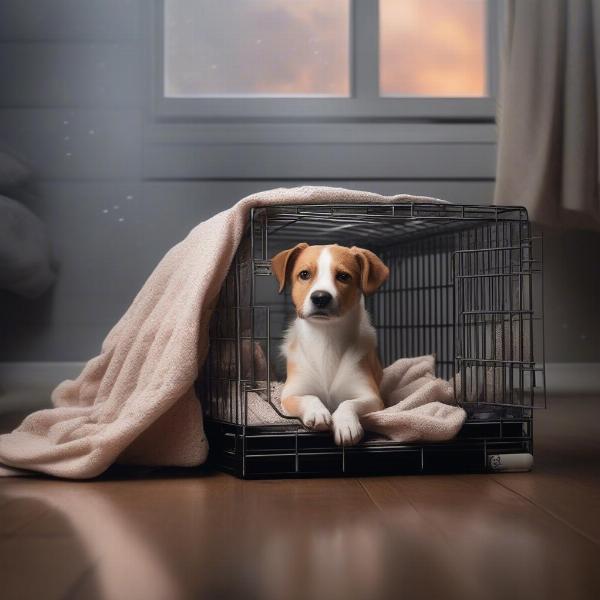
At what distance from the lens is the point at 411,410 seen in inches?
70.4

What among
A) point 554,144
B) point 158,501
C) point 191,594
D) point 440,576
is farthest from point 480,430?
point 554,144

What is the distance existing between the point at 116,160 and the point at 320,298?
191cm

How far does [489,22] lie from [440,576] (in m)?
3.10

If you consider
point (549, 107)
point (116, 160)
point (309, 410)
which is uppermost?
point (549, 107)

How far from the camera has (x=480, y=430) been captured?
1.76 metres

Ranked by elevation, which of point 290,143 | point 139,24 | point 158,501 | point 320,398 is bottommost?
point 158,501

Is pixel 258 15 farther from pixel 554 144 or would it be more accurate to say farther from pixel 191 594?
pixel 191 594

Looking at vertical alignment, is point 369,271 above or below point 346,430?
above

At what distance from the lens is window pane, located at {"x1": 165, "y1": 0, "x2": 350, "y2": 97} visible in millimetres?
3584

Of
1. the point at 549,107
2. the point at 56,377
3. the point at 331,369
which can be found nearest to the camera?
the point at 331,369

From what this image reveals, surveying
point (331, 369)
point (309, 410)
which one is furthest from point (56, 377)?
point (309, 410)

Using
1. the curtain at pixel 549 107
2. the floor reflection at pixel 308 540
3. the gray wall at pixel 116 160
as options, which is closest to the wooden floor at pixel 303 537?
the floor reflection at pixel 308 540

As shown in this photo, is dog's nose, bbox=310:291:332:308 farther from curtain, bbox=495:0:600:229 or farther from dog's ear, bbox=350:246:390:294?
curtain, bbox=495:0:600:229

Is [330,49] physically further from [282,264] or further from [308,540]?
[308,540]
